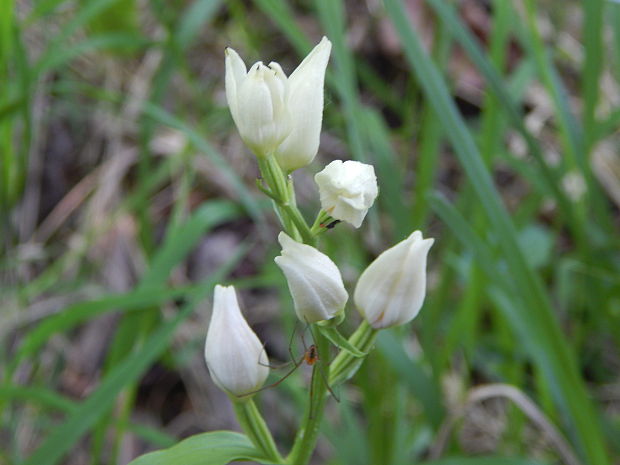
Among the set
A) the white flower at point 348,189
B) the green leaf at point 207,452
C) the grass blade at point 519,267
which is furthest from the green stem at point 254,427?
the grass blade at point 519,267

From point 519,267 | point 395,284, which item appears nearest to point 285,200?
point 395,284

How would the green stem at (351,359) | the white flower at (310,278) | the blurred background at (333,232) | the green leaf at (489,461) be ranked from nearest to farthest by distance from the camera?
the white flower at (310,278) < the green stem at (351,359) < the green leaf at (489,461) < the blurred background at (333,232)

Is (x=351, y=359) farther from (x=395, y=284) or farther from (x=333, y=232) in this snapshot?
(x=333, y=232)

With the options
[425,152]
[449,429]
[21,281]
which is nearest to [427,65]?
[425,152]

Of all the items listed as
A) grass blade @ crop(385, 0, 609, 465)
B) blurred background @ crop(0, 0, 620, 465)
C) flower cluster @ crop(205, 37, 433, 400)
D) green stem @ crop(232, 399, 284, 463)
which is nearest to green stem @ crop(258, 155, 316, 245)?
flower cluster @ crop(205, 37, 433, 400)

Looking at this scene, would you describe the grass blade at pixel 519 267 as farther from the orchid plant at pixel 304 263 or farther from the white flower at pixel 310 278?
the white flower at pixel 310 278

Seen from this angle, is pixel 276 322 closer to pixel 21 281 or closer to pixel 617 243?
pixel 21 281

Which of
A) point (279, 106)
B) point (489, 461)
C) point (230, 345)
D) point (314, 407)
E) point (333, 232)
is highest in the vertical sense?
point (279, 106)

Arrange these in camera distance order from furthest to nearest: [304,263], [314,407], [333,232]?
[333,232], [314,407], [304,263]
